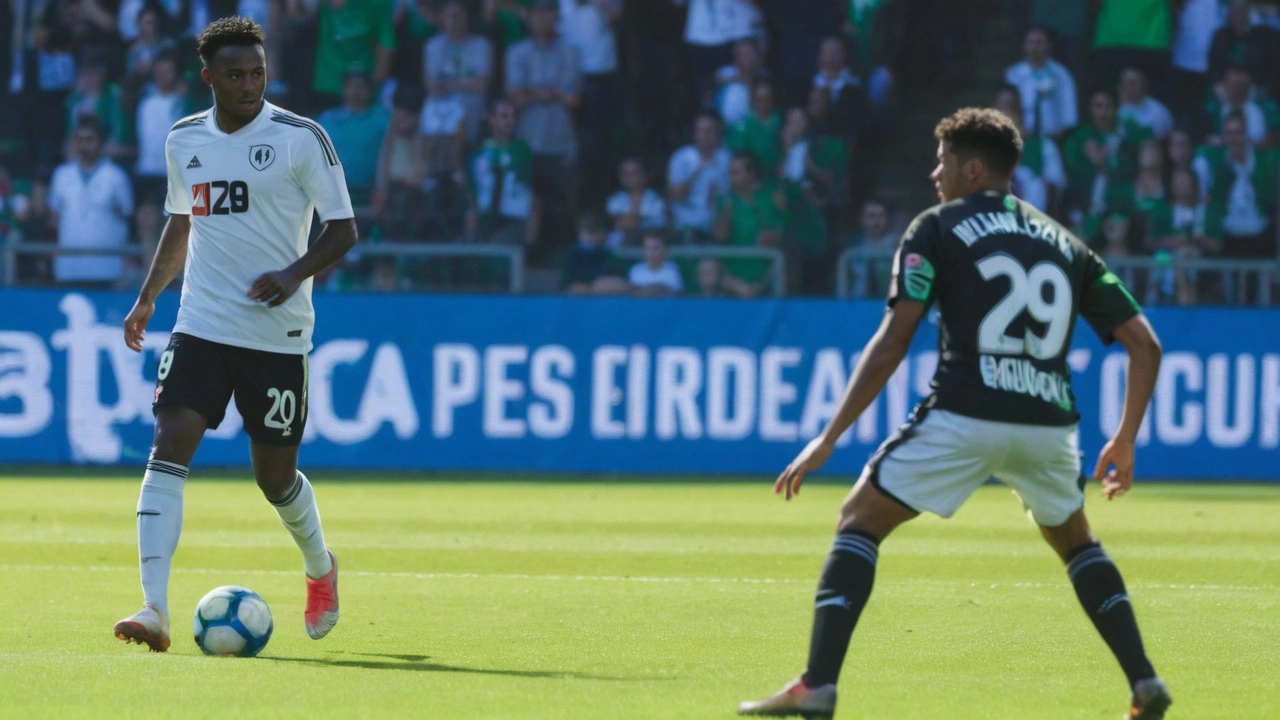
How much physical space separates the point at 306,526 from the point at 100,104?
13.3m

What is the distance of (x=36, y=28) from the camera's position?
66.5 ft

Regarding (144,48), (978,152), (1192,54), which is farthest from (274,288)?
(1192,54)

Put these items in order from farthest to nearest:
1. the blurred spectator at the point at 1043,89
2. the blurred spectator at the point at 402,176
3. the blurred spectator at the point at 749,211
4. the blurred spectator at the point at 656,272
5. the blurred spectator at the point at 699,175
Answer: the blurred spectator at the point at 1043,89 < the blurred spectator at the point at 699,175 < the blurred spectator at the point at 402,176 < the blurred spectator at the point at 749,211 < the blurred spectator at the point at 656,272

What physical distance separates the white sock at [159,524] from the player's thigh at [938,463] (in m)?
2.71

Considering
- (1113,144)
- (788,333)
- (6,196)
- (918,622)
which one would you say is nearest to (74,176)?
(6,196)

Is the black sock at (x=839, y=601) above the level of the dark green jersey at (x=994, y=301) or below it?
below

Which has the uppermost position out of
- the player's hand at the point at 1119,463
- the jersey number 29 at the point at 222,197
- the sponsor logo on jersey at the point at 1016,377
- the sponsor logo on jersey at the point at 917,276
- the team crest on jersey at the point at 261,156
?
the team crest on jersey at the point at 261,156

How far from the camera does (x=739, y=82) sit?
772 inches

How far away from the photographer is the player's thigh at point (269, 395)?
6953 mm

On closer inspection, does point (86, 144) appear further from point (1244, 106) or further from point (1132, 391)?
point (1132, 391)

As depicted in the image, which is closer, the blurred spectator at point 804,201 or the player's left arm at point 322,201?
the player's left arm at point 322,201

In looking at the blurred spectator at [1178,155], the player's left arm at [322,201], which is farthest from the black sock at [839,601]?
the blurred spectator at [1178,155]

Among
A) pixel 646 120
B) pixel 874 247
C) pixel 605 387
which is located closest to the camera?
pixel 605 387

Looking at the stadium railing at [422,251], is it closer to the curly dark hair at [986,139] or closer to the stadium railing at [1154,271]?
the stadium railing at [1154,271]
